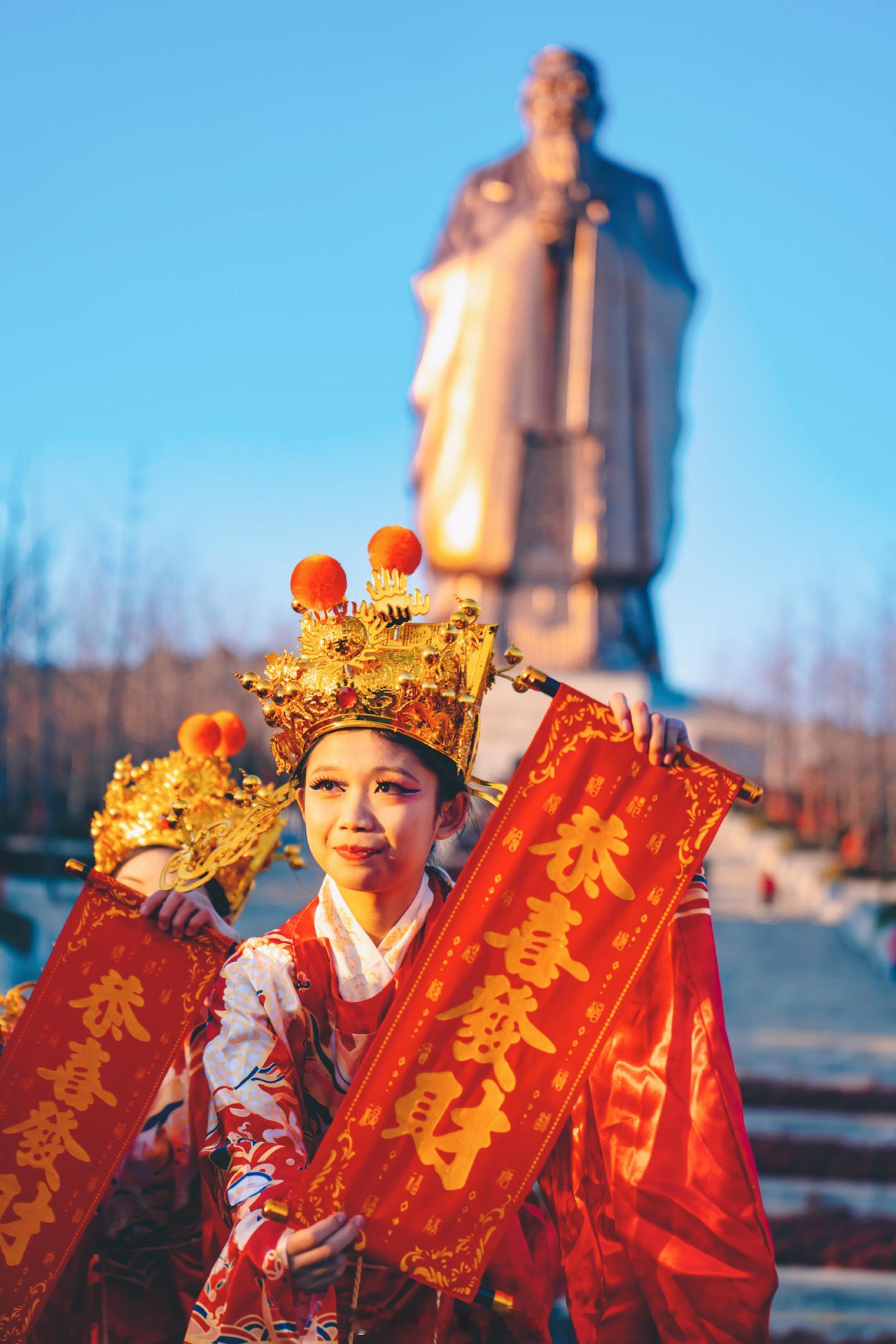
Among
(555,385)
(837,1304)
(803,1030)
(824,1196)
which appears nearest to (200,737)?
(837,1304)

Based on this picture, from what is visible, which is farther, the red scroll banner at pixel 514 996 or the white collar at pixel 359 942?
the white collar at pixel 359 942

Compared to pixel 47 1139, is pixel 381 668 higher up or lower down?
higher up

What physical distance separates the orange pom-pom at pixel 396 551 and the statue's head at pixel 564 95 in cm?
1217

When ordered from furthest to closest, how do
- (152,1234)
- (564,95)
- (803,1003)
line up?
(564,95)
(803,1003)
(152,1234)

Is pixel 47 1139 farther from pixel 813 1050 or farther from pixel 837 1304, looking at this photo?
pixel 813 1050

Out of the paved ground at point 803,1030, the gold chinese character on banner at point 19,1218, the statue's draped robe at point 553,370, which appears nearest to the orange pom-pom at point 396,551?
the paved ground at point 803,1030

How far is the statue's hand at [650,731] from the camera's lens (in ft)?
6.59

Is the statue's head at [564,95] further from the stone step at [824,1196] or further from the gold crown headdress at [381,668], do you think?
the gold crown headdress at [381,668]

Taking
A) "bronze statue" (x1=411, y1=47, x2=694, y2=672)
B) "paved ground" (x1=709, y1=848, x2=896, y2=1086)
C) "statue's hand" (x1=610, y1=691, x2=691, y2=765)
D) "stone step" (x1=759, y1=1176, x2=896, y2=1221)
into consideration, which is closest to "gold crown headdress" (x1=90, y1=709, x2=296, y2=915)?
"statue's hand" (x1=610, y1=691, x2=691, y2=765)

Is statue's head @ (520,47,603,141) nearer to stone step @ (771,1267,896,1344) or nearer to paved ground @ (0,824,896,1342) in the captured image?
paved ground @ (0,824,896,1342)

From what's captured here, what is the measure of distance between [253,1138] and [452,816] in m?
0.70

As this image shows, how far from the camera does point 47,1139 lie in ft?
7.43

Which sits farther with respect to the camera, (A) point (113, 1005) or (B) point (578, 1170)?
(A) point (113, 1005)

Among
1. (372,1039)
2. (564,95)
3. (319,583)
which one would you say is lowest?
(372,1039)
